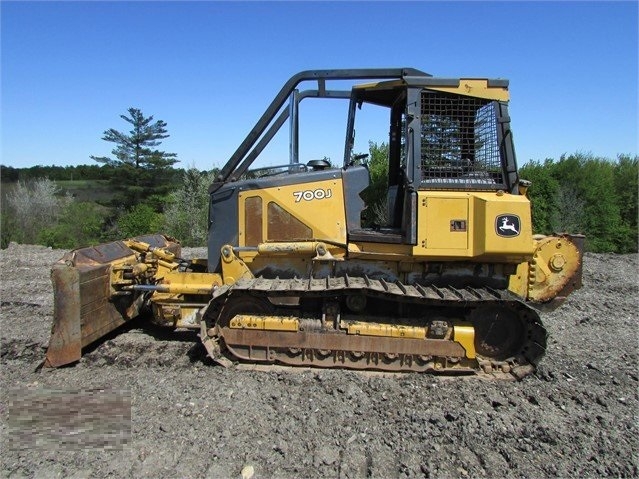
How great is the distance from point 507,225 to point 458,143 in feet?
3.36

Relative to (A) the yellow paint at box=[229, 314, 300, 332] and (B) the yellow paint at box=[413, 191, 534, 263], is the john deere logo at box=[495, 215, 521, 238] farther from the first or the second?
(A) the yellow paint at box=[229, 314, 300, 332]

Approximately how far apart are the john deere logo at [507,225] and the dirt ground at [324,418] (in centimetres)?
148

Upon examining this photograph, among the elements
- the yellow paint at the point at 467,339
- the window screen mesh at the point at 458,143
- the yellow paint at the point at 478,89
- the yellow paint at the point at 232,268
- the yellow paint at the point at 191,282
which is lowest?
the yellow paint at the point at 467,339

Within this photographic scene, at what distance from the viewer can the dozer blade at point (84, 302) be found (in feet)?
16.0

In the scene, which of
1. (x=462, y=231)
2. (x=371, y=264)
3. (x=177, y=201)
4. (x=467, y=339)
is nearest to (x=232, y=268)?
(x=371, y=264)

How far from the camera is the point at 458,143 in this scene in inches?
196

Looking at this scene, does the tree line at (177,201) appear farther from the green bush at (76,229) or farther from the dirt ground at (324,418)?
the dirt ground at (324,418)

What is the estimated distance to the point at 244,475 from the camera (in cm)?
311

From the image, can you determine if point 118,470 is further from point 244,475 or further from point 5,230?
point 5,230

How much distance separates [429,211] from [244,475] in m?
2.93

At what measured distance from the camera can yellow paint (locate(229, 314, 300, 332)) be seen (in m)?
4.83
